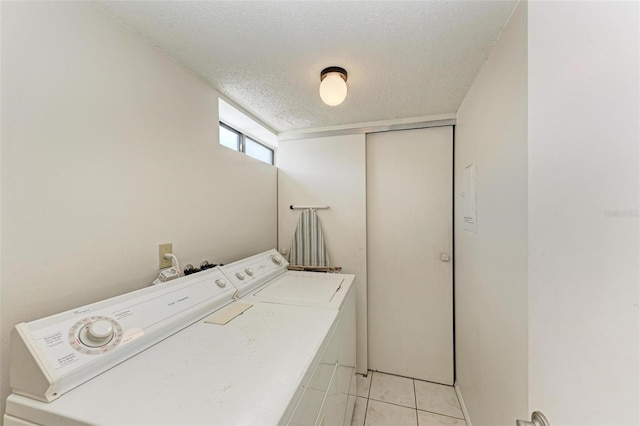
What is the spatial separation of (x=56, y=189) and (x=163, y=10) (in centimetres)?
86

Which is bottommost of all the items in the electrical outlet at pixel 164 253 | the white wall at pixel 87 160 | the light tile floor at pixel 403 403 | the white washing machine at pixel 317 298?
the light tile floor at pixel 403 403

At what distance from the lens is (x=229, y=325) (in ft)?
3.47

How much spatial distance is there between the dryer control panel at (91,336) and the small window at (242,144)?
1.28 meters

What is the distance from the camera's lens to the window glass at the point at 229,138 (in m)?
2.01

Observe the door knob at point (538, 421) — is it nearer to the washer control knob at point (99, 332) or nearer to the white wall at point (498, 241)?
the white wall at point (498, 241)

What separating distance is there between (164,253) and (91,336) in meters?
0.56

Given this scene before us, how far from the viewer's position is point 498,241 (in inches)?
46.3

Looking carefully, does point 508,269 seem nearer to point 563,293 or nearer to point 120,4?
point 563,293

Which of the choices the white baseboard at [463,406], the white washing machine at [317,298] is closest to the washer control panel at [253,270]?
the white washing machine at [317,298]

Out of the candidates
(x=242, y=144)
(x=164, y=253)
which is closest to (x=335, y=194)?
(x=242, y=144)

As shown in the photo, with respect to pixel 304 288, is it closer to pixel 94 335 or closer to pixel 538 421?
pixel 94 335

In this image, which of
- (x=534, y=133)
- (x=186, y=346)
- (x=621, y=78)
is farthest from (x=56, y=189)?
(x=534, y=133)

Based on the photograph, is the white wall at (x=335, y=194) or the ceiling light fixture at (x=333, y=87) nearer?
the ceiling light fixture at (x=333, y=87)

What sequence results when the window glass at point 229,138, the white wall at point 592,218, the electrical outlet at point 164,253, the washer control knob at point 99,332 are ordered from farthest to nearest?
the window glass at point 229,138, the electrical outlet at point 164,253, the washer control knob at point 99,332, the white wall at point 592,218
